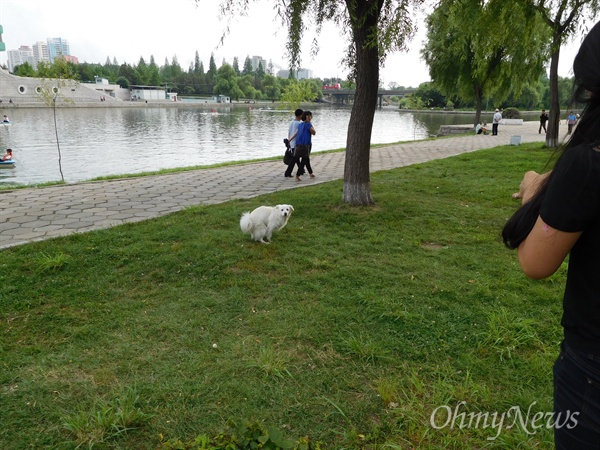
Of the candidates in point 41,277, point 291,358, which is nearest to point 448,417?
point 291,358

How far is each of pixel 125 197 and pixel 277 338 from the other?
5.54 m

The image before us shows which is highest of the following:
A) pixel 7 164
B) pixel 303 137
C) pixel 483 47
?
pixel 483 47

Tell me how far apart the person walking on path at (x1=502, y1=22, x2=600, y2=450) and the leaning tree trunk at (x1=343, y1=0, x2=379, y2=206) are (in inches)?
194

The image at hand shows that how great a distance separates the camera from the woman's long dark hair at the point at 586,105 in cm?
101

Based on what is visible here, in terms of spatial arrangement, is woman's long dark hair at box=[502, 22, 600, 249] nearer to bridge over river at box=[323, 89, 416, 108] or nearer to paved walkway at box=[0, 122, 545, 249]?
paved walkway at box=[0, 122, 545, 249]

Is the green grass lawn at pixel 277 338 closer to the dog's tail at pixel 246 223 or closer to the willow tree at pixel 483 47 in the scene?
the dog's tail at pixel 246 223

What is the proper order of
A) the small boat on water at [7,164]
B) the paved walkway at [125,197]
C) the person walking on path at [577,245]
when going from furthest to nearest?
the small boat on water at [7,164] < the paved walkway at [125,197] < the person walking on path at [577,245]

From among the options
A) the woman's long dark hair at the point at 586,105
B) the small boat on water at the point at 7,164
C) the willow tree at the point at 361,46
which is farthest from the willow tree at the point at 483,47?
the small boat on water at the point at 7,164

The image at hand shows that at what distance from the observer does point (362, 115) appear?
6.21 metres

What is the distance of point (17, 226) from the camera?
575 centimetres

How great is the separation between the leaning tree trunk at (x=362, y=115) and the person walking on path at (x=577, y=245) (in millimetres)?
4929

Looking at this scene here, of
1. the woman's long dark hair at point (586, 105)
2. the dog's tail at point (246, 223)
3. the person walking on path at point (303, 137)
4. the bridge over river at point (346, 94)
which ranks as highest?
the bridge over river at point (346, 94)

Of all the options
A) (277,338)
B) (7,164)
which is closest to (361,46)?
(277,338)

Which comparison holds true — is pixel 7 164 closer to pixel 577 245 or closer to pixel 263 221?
pixel 263 221
